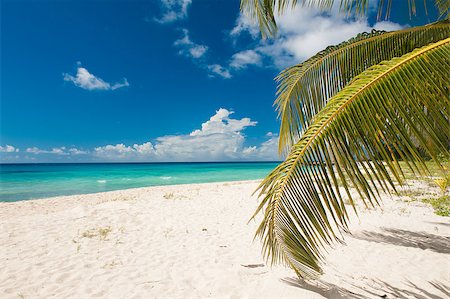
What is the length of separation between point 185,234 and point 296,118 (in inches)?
149

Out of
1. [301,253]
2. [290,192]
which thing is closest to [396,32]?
[290,192]

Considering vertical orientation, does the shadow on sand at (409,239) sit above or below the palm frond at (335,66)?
below

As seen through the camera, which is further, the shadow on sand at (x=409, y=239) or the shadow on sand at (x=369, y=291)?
the shadow on sand at (x=409, y=239)

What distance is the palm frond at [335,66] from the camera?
130 inches

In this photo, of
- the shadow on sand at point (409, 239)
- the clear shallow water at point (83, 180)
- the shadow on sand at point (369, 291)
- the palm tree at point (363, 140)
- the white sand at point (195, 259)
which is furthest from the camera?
the clear shallow water at point (83, 180)

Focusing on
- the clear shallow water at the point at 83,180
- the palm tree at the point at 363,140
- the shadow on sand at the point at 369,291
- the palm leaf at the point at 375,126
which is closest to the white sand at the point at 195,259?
the shadow on sand at the point at 369,291

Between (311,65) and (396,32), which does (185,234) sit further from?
(396,32)

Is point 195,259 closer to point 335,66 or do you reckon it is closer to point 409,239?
point 335,66

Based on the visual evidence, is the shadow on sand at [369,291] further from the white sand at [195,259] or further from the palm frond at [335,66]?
the palm frond at [335,66]

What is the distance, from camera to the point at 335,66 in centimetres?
347

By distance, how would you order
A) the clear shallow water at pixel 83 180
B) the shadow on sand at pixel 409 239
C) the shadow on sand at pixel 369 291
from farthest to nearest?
the clear shallow water at pixel 83 180 → the shadow on sand at pixel 409 239 → the shadow on sand at pixel 369 291

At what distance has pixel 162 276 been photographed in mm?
3891

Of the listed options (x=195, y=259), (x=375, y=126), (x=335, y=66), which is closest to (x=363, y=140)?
(x=375, y=126)

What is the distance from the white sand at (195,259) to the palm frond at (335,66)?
6.91ft
